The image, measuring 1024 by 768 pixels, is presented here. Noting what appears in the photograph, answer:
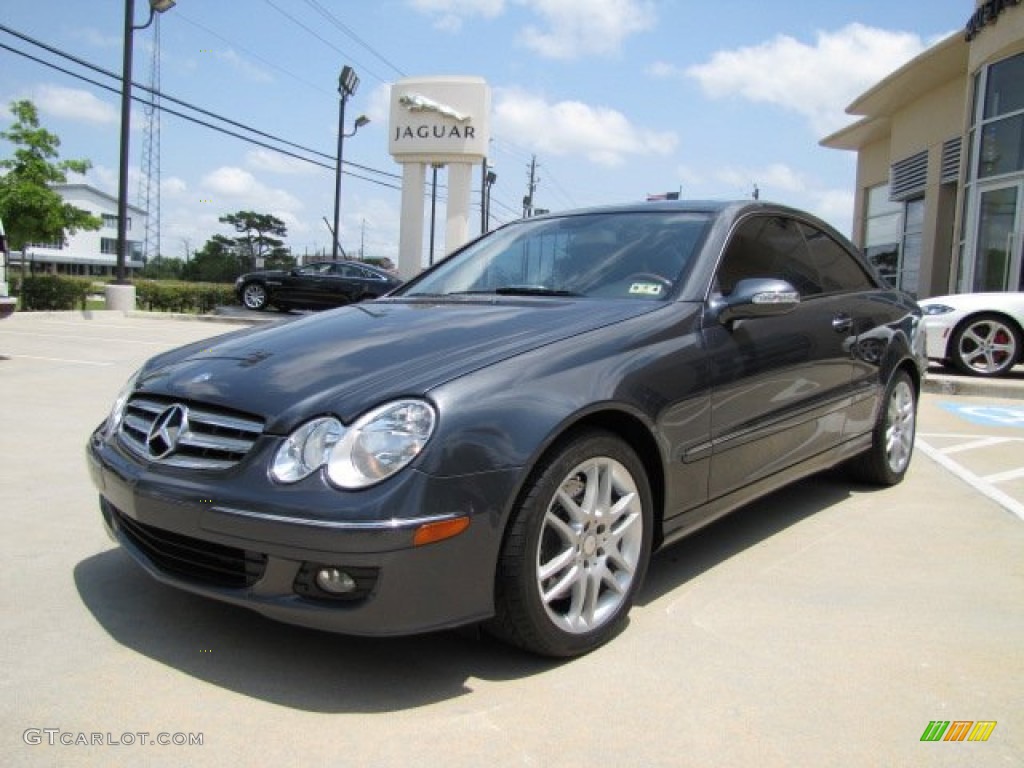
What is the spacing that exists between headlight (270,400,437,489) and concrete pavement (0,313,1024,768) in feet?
2.16

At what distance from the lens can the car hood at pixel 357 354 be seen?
2520mm

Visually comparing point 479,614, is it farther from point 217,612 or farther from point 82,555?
point 82,555

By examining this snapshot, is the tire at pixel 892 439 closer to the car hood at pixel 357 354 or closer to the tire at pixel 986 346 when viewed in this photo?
the car hood at pixel 357 354

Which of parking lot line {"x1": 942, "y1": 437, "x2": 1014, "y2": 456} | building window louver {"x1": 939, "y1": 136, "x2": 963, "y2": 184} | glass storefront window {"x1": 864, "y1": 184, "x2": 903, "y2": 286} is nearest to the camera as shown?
parking lot line {"x1": 942, "y1": 437, "x2": 1014, "y2": 456}

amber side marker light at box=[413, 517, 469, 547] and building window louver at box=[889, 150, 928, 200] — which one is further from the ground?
building window louver at box=[889, 150, 928, 200]

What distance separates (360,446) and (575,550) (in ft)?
2.60

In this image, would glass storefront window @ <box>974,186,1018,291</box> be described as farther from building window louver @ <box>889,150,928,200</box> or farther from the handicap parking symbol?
the handicap parking symbol

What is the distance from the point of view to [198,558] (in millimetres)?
2592

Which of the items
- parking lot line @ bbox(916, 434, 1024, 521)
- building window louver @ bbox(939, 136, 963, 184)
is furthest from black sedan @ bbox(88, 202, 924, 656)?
Result: building window louver @ bbox(939, 136, 963, 184)

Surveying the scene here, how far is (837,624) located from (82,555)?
297cm

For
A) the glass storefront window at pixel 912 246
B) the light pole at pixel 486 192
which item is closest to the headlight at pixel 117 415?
the glass storefront window at pixel 912 246

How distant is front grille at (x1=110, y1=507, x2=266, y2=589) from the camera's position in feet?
8.02

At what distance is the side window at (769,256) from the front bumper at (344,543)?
1.68 m

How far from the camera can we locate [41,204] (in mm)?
26734
